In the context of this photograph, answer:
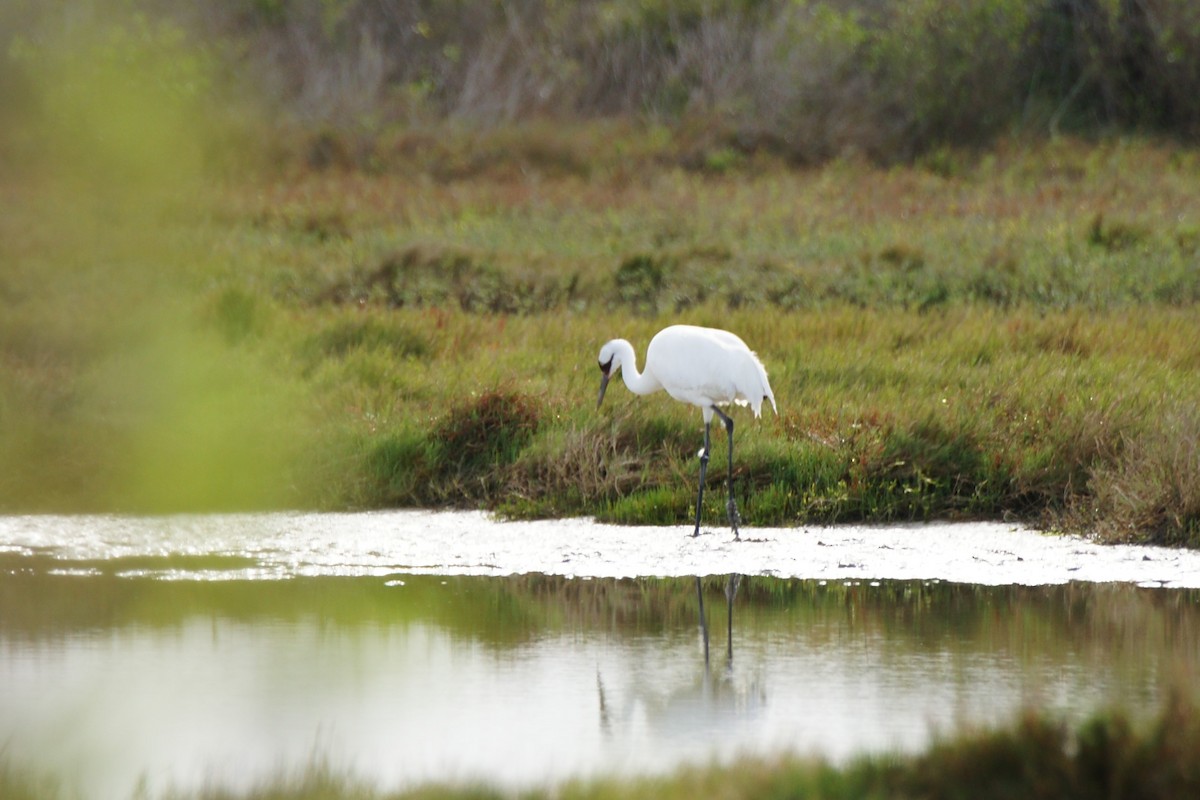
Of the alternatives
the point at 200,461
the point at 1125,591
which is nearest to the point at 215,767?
the point at 1125,591

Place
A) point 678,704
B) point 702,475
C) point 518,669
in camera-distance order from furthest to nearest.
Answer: point 702,475, point 518,669, point 678,704

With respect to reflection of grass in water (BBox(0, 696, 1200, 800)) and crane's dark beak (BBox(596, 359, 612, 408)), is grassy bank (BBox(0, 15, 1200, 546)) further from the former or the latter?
reflection of grass in water (BBox(0, 696, 1200, 800))

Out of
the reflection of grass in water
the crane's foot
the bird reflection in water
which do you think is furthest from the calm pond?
the crane's foot

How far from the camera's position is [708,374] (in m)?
9.71

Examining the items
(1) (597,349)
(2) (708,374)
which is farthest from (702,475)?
(1) (597,349)

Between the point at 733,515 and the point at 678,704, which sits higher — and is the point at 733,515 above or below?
above

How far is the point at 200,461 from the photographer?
10.4 m

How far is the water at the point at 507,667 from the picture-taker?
18.2 ft

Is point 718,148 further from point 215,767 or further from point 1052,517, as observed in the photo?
point 215,767

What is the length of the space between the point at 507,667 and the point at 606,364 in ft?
12.8

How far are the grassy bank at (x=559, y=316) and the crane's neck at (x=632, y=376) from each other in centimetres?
26

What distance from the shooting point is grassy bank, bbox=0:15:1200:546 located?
9961mm

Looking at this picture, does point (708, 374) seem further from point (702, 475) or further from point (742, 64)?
point (742, 64)

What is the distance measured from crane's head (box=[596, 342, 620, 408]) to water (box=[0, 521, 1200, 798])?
7.17 feet
